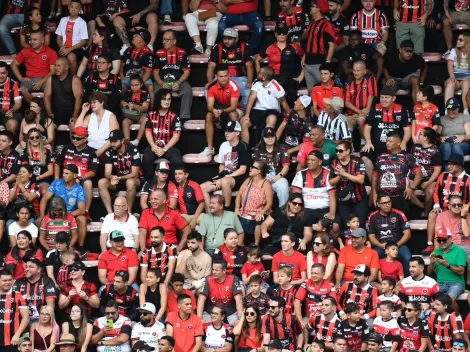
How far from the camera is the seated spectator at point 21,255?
1808 cm

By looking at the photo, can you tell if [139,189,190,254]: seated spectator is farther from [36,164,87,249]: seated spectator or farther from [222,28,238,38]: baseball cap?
[222,28,238,38]: baseball cap

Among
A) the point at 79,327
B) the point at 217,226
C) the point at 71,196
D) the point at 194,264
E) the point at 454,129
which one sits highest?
the point at 454,129

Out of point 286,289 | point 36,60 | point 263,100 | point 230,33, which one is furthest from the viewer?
point 36,60

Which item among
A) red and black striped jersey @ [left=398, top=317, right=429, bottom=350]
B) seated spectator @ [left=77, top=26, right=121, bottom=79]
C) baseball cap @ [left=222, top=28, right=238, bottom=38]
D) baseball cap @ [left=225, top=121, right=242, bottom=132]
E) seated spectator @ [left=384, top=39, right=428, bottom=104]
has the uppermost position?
baseball cap @ [left=222, top=28, right=238, bottom=38]

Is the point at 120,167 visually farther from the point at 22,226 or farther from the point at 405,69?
the point at 405,69

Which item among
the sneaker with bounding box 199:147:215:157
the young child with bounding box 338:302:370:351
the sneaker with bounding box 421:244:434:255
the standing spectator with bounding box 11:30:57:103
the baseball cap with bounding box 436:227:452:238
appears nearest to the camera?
the young child with bounding box 338:302:370:351

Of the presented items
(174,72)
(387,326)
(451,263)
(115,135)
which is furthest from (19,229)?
(451,263)

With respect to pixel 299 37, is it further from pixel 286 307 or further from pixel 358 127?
pixel 286 307

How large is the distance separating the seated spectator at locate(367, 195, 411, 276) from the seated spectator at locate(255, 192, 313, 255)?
32.7 inches

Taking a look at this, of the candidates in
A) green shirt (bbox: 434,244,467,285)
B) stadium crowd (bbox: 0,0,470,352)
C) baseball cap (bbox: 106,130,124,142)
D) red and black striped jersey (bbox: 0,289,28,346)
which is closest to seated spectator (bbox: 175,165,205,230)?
stadium crowd (bbox: 0,0,470,352)

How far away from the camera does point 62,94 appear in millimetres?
20234

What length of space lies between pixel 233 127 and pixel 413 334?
4.04m

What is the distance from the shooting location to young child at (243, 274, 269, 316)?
17.4 metres

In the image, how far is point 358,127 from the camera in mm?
19641
